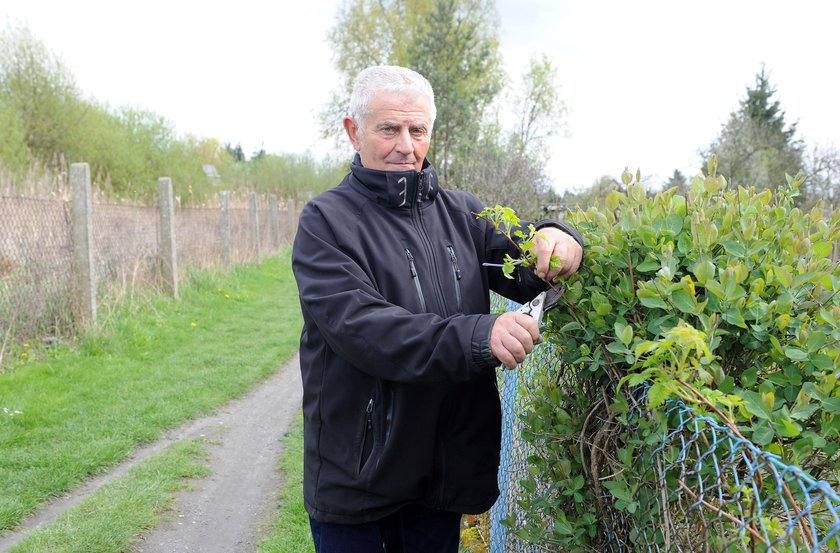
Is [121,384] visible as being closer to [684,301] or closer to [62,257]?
[62,257]

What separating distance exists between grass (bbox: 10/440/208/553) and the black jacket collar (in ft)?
9.60

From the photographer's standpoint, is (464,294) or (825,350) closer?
(825,350)

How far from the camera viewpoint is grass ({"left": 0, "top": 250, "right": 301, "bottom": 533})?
492 centimetres

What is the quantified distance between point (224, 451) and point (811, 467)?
4.90 meters

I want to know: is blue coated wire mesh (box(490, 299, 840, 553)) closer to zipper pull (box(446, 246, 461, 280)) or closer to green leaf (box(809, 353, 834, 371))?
green leaf (box(809, 353, 834, 371))

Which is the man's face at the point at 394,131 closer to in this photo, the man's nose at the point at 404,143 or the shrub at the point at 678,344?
the man's nose at the point at 404,143

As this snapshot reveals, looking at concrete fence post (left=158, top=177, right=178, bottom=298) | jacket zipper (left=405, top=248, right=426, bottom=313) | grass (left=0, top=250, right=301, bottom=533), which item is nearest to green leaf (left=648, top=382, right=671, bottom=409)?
jacket zipper (left=405, top=248, right=426, bottom=313)

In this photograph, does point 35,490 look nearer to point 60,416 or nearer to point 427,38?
point 60,416

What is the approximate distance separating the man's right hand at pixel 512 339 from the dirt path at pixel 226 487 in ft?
9.84

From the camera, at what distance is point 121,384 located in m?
6.80

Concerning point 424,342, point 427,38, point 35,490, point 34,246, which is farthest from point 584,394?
point 427,38

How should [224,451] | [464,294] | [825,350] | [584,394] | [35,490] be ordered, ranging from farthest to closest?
[224,451] → [35,490] → [464,294] → [584,394] → [825,350]

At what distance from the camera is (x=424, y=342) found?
1803 millimetres

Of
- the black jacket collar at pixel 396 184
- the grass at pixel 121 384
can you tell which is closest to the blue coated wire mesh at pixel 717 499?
the black jacket collar at pixel 396 184
